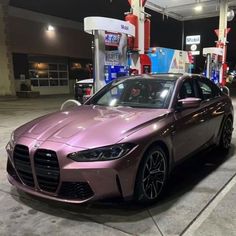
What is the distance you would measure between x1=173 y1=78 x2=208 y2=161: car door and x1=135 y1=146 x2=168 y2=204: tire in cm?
34

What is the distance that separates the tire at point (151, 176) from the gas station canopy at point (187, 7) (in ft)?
47.4

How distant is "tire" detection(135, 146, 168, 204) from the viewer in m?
3.04

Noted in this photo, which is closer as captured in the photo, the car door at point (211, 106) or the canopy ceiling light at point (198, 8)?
the car door at point (211, 106)

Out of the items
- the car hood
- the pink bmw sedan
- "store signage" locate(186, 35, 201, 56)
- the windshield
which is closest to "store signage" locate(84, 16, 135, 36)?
the windshield

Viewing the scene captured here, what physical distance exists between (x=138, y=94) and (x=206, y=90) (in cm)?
138

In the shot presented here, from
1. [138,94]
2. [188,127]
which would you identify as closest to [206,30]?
[138,94]

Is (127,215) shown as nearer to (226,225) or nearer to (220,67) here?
(226,225)

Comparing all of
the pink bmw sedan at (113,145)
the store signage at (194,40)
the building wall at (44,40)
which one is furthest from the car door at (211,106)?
the building wall at (44,40)

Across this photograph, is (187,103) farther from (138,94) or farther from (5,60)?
(5,60)

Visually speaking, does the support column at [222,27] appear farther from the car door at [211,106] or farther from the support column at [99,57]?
the car door at [211,106]

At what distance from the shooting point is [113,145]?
9.29ft

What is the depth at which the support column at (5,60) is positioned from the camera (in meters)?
19.0

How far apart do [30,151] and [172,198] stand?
1.67m

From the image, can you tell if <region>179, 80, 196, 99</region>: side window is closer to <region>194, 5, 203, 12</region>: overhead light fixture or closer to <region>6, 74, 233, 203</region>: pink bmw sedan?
<region>6, 74, 233, 203</region>: pink bmw sedan
